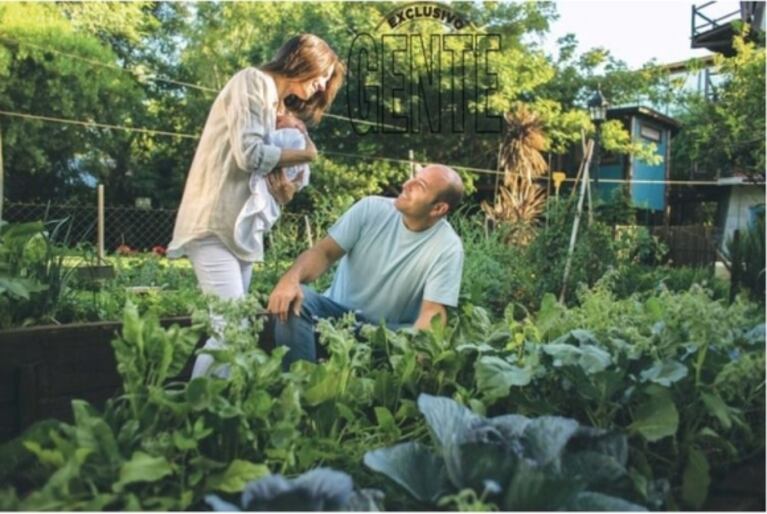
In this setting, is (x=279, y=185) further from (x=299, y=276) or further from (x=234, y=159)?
(x=299, y=276)

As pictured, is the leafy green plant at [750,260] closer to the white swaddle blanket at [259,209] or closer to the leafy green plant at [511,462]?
the leafy green plant at [511,462]

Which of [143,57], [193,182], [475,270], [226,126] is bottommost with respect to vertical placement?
[475,270]

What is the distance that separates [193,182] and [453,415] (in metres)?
1.28

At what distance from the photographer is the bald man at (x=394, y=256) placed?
72.9 inches

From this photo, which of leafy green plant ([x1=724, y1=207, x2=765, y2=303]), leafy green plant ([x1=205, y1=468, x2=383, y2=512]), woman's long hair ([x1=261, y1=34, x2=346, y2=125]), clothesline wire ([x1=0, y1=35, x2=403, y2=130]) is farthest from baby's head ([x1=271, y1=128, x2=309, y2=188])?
clothesline wire ([x1=0, y1=35, x2=403, y2=130])

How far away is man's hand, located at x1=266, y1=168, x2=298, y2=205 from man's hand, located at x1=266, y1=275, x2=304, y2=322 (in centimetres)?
40

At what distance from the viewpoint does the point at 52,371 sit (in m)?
1.62

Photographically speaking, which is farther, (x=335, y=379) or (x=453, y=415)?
(x=335, y=379)

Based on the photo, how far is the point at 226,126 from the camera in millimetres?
1859

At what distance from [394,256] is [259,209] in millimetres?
369

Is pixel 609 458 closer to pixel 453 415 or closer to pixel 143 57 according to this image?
pixel 453 415

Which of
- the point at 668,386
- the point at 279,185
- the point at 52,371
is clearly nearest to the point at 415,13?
the point at 279,185

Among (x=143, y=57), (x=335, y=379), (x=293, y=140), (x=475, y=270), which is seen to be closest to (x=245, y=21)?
(x=143, y=57)

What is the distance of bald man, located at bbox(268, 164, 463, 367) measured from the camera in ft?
6.07
